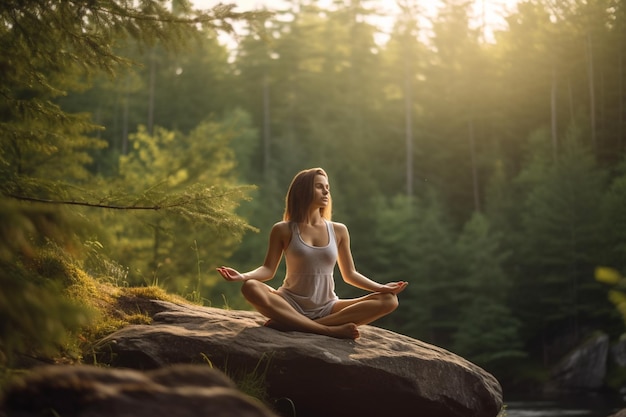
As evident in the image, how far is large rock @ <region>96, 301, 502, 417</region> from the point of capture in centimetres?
525

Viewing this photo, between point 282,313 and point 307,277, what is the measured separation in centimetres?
36

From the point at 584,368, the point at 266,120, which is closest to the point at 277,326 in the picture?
the point at 584,368

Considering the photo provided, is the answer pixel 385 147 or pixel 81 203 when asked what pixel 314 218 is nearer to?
pixel 81 203

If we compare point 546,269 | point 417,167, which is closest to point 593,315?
point 546,269

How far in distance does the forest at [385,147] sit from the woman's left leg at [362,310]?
1.15 m

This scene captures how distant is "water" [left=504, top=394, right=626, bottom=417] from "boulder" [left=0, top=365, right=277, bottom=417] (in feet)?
43.3

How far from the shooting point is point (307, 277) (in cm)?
593

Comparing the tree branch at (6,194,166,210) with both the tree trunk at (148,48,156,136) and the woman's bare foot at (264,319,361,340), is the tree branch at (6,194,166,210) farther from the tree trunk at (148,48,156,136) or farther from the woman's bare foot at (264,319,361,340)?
the tree trunk at (148,48,156,136)

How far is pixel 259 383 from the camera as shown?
5.37 m

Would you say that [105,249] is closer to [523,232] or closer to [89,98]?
[523,232]

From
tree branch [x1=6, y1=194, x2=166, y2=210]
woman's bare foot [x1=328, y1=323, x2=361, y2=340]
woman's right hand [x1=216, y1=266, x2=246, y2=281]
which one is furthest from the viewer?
woman's bare foot [x1=328, y1=323, x2=361, y2=340]

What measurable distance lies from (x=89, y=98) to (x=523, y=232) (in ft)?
72.7

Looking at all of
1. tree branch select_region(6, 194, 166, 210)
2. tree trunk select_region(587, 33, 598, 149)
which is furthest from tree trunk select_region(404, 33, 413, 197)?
tree branch select_region(6, 194, 166, 210)

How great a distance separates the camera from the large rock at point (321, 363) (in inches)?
207
